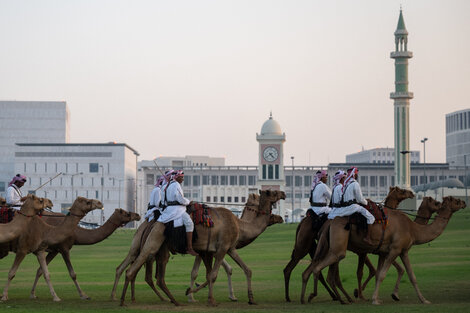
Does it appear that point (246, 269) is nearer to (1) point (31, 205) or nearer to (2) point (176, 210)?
(2) point (176, 210)

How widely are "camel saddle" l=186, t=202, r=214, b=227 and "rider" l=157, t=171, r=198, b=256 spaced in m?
0.22

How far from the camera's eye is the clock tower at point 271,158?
166 m

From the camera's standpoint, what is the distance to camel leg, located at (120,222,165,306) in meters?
21.2

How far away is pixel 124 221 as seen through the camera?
24234 mm

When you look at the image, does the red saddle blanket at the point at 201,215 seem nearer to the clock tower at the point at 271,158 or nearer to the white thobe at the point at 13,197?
the white thobe at the point at 13,197

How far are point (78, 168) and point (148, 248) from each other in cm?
16210

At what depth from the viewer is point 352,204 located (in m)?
21.5

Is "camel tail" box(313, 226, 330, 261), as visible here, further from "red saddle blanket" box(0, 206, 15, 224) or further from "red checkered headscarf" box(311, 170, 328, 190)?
"red saddle blanket" box(0, 206, 15, 224)

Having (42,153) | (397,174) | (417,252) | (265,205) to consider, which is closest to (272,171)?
(397,174)

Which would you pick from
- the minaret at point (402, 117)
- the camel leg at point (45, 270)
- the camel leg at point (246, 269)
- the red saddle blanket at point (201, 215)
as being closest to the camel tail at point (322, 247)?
the camel leg at point (246, 269)

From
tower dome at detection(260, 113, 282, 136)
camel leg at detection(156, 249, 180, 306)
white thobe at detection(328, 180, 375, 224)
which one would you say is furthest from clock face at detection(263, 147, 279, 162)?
camel leg at detection(156, 249, 180, 306)

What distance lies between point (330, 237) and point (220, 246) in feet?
8.38

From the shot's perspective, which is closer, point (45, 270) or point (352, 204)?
point (352, 204)

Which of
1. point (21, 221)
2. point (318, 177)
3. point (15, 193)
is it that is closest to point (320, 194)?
point (318, 177)
